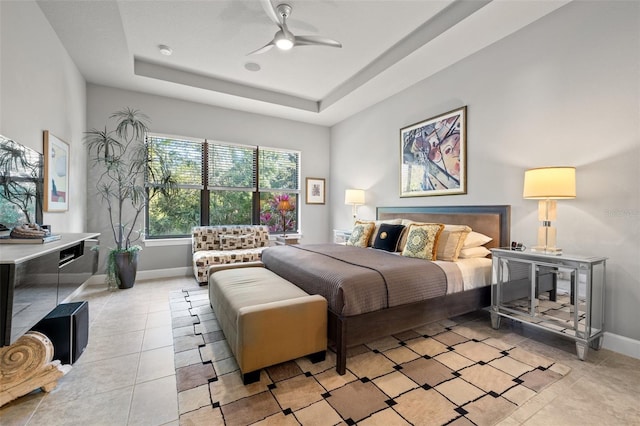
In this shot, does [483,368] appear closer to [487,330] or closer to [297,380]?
[487,330]

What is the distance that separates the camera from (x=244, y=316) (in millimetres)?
1805

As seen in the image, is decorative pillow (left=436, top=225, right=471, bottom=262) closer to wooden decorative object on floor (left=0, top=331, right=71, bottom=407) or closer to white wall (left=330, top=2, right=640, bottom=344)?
white wall (left=330, top=2, right=640, bottom=344)

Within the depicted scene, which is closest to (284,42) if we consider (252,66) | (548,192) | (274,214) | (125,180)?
(252,66)

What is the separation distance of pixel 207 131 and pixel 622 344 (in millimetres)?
5655

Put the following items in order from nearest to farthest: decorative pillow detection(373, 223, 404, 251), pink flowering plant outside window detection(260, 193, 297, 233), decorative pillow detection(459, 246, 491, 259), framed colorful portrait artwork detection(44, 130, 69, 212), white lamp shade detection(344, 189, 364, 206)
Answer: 1. framed colorful portrait artwork detection(44, 130, 69, 212)
2. decorative pillow detection(459, 246, 491, 259)
3. decorative pillow detection(373, 223, 404, 251)
4. white lamp shade detection(344, 189, 364, 206)
5. pink flowering plant outside window detection(260, 193, 297, 233)

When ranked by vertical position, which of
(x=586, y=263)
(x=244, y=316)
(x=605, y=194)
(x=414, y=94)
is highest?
(x=414, y=94)

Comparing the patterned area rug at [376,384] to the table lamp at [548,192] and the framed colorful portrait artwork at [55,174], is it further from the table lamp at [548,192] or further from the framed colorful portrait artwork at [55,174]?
the framed colorful portrait artwork at [55,174]

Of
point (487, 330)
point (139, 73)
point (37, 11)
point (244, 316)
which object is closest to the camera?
point (244, 316)

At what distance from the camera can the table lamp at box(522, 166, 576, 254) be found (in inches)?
90.6

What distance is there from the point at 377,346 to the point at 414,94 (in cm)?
343

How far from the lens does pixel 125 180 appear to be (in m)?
4.29

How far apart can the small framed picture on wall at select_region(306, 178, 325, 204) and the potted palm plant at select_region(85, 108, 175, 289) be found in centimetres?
256

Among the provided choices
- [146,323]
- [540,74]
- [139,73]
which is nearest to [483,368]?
[540,74]

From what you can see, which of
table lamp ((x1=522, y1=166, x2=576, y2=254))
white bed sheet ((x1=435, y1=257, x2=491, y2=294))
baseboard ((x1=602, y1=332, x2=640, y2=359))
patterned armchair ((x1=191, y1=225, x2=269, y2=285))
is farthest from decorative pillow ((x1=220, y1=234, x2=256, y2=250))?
baseboard ((x1=602, y1=332, x2=640, y2=359))
